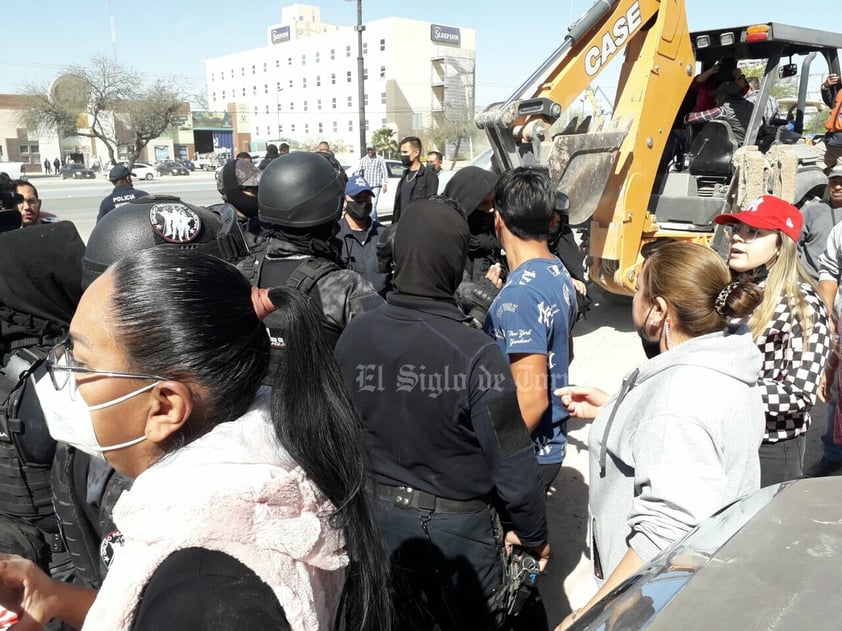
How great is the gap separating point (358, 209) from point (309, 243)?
2.73m

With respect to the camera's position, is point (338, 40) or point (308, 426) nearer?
point (308, 426)

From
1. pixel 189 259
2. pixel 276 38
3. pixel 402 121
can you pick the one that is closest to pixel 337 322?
pixel 189 259

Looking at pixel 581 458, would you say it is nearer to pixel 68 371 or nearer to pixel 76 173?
pixel 68 371

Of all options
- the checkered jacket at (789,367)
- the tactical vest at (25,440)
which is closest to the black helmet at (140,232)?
the tactical vest at (25,440)

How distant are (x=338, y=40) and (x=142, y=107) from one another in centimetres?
2538

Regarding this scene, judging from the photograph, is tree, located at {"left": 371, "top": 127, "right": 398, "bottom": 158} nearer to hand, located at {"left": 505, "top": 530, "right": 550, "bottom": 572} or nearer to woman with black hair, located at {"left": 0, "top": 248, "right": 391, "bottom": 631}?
hand, located at {"left": 505, "top": 530, "right": 550, "bottom": 572}

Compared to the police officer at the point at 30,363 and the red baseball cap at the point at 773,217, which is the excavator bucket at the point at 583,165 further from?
the police officer at the point at 30,363

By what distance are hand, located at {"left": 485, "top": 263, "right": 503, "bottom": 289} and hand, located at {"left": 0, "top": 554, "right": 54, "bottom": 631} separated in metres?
3.12

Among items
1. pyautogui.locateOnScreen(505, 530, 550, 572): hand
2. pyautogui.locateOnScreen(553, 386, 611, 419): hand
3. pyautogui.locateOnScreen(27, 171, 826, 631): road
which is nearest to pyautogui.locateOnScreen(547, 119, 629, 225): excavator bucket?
pyautogui.locateOnScreen(27, 171, 826, 631): road

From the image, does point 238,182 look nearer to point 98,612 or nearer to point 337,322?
point 337,322

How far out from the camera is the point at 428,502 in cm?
198

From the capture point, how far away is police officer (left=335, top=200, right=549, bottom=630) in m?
1.91

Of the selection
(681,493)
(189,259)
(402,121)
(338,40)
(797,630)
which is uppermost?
(338,40)

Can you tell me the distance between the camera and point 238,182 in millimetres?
5789
